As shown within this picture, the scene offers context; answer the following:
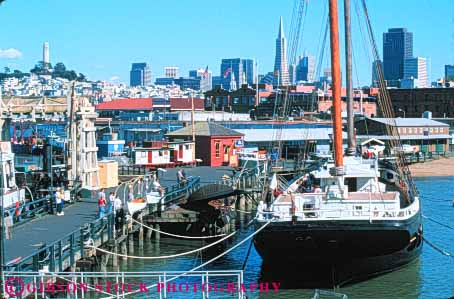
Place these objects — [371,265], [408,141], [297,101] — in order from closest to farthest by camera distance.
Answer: [371,265] → [408,141] → [297,101]

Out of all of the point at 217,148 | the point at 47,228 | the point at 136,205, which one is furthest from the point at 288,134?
the point at 47,228

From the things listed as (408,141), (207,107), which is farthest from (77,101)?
(207,107)

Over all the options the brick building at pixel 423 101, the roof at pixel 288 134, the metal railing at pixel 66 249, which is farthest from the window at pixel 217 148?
the brick building at pixel 423 101

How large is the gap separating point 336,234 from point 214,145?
42.4 metres

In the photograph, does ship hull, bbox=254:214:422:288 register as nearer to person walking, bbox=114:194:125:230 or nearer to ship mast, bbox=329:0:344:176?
A: ship mast, bbox=329:0:344:176

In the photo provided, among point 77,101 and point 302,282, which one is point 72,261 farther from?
point 77,101

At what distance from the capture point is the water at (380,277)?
28938 millimetres

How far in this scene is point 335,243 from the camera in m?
28.2

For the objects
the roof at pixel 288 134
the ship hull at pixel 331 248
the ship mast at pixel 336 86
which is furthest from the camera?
the roof at pixel 288 134

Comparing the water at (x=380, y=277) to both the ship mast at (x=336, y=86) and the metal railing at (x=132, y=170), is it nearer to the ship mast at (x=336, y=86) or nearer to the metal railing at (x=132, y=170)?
the ship mast at (x=336, y=86)

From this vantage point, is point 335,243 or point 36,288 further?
point 335,243

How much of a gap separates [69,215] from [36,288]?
553 inches

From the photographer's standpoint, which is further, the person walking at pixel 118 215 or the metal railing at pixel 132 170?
the metal railing at pixel 132 170

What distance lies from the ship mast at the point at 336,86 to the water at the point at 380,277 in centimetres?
488
